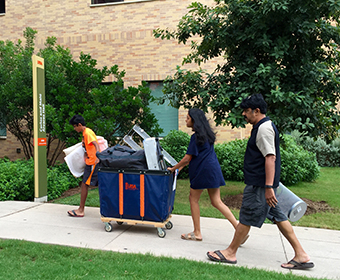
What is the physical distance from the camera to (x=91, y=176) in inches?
218

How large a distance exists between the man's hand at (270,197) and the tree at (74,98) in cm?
598

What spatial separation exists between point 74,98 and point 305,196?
692 centimetres

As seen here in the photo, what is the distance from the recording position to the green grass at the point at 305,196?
19.4ft

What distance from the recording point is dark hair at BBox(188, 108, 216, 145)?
14.3 feet

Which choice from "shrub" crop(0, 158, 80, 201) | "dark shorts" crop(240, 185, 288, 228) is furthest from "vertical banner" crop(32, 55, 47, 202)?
"dark shorts" crop(240, 185, 288, 228)

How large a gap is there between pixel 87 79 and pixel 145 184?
5.90 metres

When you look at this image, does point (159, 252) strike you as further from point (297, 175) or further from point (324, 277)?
point (297, 175)

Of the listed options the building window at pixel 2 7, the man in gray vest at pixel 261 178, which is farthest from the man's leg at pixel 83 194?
the building window at pixel 2 7

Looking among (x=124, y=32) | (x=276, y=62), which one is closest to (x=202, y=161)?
(x=276, y=62)

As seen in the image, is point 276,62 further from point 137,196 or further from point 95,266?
point 95,266

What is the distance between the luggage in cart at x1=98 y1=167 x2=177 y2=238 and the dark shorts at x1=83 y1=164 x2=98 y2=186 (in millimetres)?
614

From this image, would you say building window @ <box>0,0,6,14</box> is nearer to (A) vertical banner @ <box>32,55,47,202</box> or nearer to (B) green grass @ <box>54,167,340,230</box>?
(A) vertical banner @ <box>32,55,47,202</box>

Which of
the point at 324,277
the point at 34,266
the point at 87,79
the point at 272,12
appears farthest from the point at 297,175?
the point at 34,266

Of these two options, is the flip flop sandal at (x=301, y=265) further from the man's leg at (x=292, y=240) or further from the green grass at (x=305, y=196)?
the green grass at (x=305, y=196)
